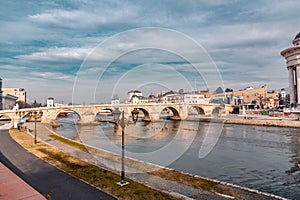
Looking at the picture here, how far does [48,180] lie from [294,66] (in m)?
61.6

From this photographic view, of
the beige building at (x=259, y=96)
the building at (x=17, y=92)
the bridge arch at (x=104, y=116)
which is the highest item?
the building at (x=17, y=92)

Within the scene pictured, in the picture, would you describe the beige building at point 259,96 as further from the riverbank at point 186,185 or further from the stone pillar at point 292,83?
the riverbank at point 186,185

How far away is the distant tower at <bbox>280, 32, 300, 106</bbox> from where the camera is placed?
53969mm

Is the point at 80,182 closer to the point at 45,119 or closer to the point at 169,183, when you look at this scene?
the point at 169,183

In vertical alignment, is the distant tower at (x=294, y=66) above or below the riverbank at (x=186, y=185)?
above

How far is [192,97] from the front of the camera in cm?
6931

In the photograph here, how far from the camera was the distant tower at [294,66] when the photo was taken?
54.0 m

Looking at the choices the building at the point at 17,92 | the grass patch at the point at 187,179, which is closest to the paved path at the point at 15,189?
the grass patch at the point at 187,179

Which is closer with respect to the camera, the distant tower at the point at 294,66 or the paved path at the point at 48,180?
the paved path at the point at 48,180

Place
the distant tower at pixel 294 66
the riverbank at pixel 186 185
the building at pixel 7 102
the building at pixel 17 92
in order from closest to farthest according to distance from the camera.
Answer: the riverbank at pixel 186 185, the distant tower at pixel 294 66, the building at pixel 7 102, the building at pixel 17 92

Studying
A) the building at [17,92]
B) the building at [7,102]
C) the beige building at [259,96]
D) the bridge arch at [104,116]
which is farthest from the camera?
the building at [17,92]

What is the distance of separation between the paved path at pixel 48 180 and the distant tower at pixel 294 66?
58.3 meters

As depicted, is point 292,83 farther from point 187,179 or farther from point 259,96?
point 187,179

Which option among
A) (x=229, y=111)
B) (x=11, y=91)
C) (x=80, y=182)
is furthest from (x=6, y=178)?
(x=11, y=91)
